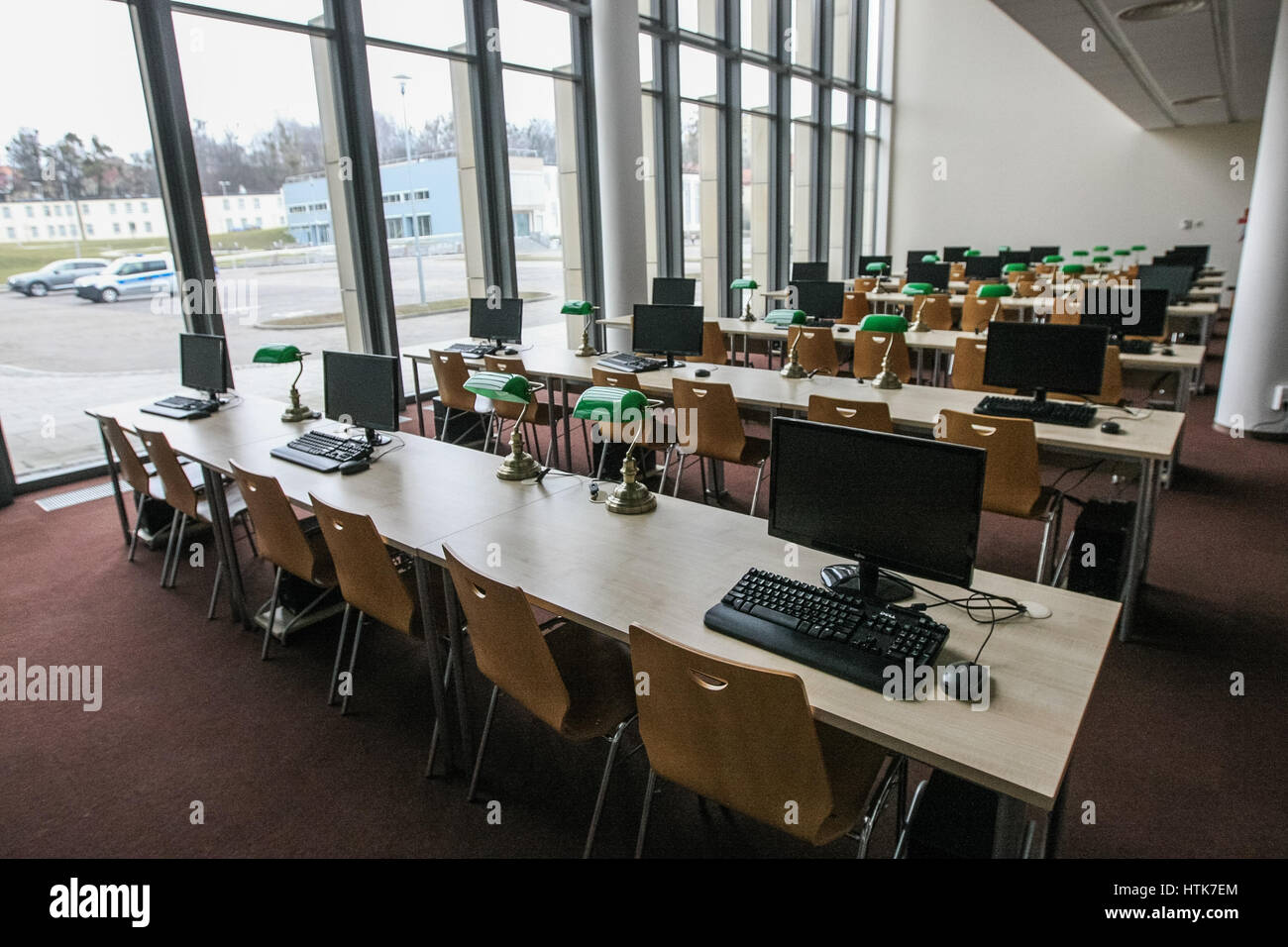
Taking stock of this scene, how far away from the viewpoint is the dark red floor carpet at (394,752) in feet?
7.20

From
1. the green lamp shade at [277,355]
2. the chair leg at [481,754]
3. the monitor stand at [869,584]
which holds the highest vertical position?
the green lamp shade at [277,355]

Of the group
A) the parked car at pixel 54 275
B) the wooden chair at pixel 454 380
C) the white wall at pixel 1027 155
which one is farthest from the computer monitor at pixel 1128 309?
the white wall at pixel 1027 155

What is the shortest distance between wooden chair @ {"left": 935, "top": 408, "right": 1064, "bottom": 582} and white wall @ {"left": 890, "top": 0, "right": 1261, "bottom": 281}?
1137 centimetres

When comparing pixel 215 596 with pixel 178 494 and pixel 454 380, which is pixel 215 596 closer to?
pixel 178 494

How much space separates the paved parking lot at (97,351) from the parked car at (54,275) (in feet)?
0.19

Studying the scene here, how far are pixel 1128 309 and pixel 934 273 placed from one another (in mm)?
3566

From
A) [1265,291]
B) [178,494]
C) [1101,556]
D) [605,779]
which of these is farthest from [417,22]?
[1265,291]

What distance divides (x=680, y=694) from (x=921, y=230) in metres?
14.1

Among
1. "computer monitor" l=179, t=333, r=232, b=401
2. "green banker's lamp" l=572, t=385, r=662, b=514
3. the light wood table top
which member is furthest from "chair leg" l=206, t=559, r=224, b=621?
"green banker's lamp" l=572, t=385, r=662, b=514

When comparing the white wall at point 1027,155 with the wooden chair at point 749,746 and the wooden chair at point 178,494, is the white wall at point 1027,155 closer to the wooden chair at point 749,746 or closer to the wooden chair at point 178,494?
the wooden chair at point 178,494

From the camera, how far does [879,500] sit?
184cm

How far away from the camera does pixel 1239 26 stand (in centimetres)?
643
